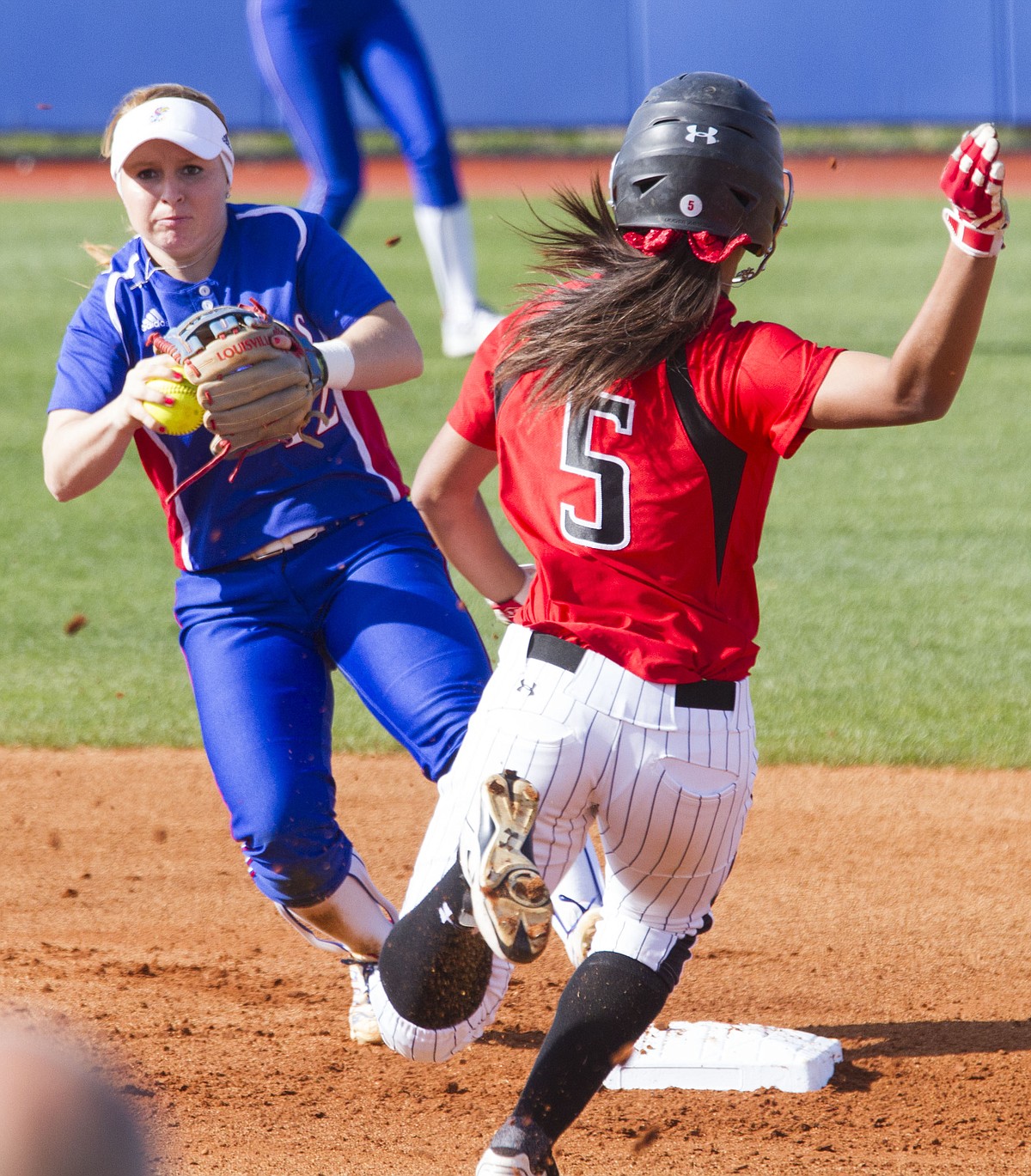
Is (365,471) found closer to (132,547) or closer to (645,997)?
(645,997)

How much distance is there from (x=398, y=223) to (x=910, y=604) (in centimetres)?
→ 998

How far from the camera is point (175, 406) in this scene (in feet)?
9.98

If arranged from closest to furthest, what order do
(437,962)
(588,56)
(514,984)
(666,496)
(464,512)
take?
(666,496)
(437,962)
(464,512)
(514,984)
(588,56)

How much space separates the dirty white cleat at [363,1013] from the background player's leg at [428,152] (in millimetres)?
6006

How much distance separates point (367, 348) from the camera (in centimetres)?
340

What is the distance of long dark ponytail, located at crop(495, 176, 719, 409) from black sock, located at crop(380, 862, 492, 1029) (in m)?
0.82

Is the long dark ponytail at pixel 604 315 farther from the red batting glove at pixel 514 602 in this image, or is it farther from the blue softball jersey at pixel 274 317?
the blue softball jersey at pixel 274 317

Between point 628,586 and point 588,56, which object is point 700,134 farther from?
point 588,56

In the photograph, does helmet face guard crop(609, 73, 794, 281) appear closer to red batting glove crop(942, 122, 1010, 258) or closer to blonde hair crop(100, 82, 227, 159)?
red batting glove crop(942, 122, 1010, 258)

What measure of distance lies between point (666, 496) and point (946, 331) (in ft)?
1.59

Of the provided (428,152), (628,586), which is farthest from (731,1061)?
(428,152)

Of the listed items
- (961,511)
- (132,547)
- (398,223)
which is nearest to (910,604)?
(961,511)

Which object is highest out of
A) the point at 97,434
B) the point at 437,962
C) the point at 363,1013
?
the point at 97,434

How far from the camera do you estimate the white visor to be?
3.31 meters
